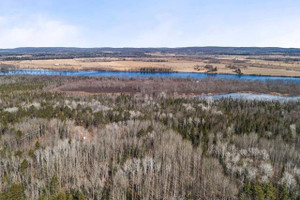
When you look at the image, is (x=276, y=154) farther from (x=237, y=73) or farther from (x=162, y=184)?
(x=237, y=73)

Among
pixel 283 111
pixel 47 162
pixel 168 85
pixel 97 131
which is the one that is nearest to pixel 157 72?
pixel 168 85

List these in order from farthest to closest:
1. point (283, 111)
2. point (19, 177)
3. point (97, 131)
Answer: point (283, 111) < point (97, 131) < point (19, 177)

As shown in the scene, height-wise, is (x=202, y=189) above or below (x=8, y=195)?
below

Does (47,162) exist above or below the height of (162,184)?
above

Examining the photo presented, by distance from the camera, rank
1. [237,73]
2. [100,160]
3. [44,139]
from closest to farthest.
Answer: [100,160], [44,139], [237,73]

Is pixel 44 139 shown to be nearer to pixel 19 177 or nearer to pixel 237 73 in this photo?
pixel 19 177

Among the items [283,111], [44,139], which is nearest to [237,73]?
[283,111]

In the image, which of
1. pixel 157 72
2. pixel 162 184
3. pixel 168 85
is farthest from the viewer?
pixel 157 72

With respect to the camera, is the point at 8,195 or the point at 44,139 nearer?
the point at 8,195

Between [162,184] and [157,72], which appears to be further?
[157,72]
